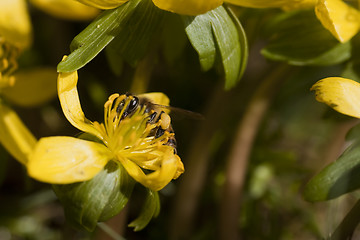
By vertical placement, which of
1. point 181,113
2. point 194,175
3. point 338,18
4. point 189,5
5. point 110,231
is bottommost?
point 194,175

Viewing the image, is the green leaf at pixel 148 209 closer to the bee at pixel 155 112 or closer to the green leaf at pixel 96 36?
the bee at pixel 155 112

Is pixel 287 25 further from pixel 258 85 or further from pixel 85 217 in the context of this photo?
pixel 85 217

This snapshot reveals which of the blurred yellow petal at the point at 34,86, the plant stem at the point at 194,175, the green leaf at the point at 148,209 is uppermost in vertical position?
the green leaf at the point at 148,209

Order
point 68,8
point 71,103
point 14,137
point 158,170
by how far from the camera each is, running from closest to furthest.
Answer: point 158,170, point 71,103, point 14,137, point 68,8

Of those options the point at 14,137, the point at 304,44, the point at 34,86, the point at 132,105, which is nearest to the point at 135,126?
the point at 132,105

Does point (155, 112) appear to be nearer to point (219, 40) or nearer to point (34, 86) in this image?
point (219, 40)

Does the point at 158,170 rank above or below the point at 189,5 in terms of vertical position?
below

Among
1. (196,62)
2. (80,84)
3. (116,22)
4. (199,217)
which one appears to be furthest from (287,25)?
(80,84)

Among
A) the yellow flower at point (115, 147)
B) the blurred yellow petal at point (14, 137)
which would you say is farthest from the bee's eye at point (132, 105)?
the blurred yellow petal at point (14, 137)
